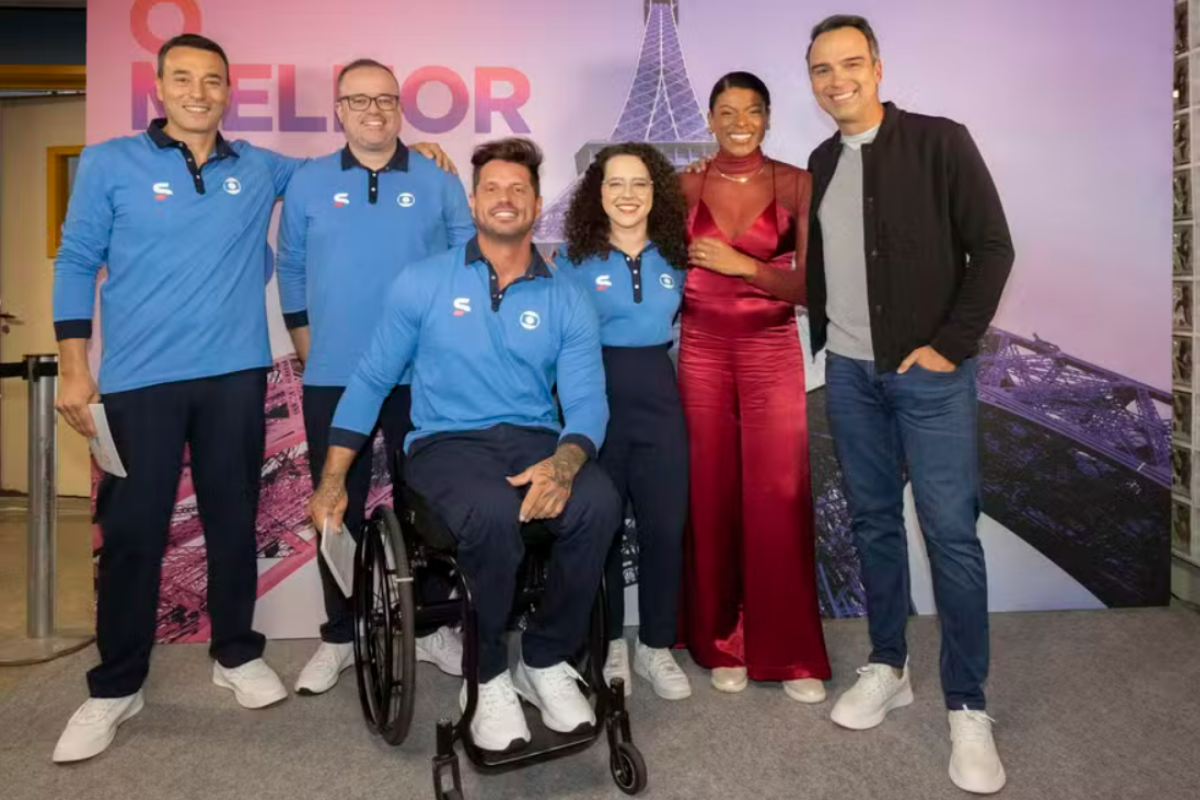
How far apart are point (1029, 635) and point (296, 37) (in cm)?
303

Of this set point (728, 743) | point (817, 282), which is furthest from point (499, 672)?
point (817, 282)

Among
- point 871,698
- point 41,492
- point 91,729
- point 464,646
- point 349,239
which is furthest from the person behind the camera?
point 41,492

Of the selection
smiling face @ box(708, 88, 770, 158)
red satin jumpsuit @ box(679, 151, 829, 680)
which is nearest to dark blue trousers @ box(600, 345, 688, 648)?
red satin jumpsuit @ box(679, 151, 829, 680)

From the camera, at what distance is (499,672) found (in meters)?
1.95

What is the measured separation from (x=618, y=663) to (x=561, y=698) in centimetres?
60

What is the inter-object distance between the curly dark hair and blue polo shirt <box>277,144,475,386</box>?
0.40 meters

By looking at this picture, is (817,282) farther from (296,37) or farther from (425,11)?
(296,37)

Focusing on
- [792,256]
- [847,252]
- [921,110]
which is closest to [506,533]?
[847,252]

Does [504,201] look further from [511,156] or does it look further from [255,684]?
[255,684]

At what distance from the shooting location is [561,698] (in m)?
1.97

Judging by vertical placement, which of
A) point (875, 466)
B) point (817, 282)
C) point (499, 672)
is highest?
point (817, 282)

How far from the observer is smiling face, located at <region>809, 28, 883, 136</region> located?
2.17 m

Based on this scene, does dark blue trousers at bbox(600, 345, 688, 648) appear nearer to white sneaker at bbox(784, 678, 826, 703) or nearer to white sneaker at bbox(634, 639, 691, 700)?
white sneaker at bbox(634, 639, 691, 700)

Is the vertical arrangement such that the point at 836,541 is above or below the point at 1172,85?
below
